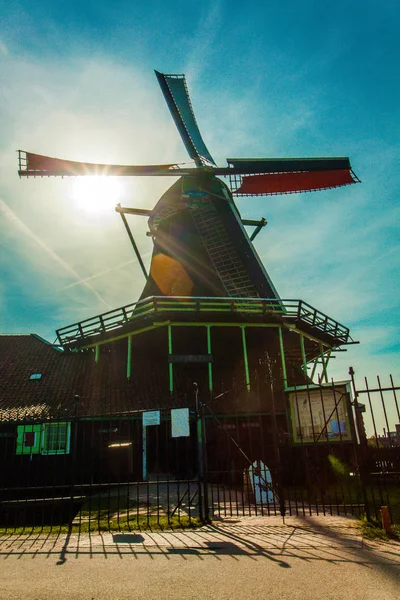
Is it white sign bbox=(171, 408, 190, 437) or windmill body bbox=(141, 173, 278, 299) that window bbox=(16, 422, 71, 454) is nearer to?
white sign bbox=(171, 408, 190, 437)

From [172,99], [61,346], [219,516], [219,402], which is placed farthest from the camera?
[172,99]

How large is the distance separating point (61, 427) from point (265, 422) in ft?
29.4

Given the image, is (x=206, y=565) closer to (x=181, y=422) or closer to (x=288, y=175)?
(x=181, y=422)

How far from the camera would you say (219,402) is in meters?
18.3

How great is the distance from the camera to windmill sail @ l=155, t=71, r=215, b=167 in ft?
94.3

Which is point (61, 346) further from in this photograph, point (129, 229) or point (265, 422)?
point (265, 422)

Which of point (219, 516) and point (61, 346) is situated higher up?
point (61, 346)

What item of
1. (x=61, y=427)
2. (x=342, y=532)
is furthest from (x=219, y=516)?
(x=61, y=427)

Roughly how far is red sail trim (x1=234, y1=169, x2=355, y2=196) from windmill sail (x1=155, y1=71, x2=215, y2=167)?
3550 mm

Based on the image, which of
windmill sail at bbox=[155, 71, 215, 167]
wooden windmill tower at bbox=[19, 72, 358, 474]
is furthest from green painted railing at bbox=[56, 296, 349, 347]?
windmill sail at bbox=[155, 71, 215, 167]

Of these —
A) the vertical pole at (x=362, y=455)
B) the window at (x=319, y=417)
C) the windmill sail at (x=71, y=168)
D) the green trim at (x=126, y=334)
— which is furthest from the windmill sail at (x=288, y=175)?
the vertical pole at (x=362, y=455)

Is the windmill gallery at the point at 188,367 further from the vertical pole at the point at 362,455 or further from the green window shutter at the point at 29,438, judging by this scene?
the vertical pole at the point at 362,455

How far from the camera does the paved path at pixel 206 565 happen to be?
14.6 ft

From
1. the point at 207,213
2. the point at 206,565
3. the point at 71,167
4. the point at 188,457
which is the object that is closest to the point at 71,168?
the point at 71,167
